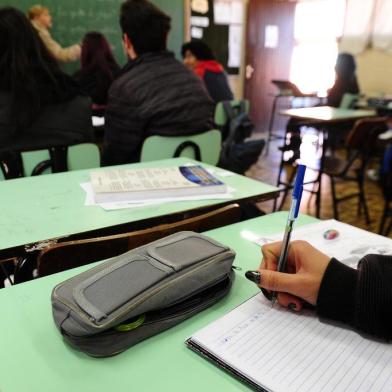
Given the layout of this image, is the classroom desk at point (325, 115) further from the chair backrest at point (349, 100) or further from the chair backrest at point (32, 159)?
the chair backrest at point (32, 159)

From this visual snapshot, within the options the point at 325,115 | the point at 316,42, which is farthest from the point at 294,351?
the point at 316,42

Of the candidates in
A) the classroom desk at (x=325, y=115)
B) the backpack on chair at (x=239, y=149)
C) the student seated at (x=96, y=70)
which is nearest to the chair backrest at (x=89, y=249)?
the backpack on chair at (x=239, y=149)

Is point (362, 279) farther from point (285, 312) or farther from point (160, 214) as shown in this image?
point (160, 214)

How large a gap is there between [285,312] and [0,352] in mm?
454

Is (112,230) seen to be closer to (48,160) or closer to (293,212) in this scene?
(293,212)

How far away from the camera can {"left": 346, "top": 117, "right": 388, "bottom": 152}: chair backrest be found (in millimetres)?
3026

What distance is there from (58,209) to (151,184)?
30 centimetres

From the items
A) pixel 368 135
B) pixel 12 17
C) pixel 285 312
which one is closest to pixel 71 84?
pixel 12 17

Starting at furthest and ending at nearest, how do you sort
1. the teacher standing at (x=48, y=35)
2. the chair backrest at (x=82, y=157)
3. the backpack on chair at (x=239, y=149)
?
the teacher standing at (x=48, y=35) < the backpack on chair at (x=239, y=149) < the chair backrest at (x=82, y=157)

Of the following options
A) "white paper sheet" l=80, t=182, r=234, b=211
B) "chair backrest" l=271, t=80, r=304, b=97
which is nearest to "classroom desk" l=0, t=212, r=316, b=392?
"white paper sheet" l=80, t=182, r=234, b=211

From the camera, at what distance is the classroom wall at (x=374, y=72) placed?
233 inches

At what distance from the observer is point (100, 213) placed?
3.77 feet

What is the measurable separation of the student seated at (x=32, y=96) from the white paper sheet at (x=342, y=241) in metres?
1.31

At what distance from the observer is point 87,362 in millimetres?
595
